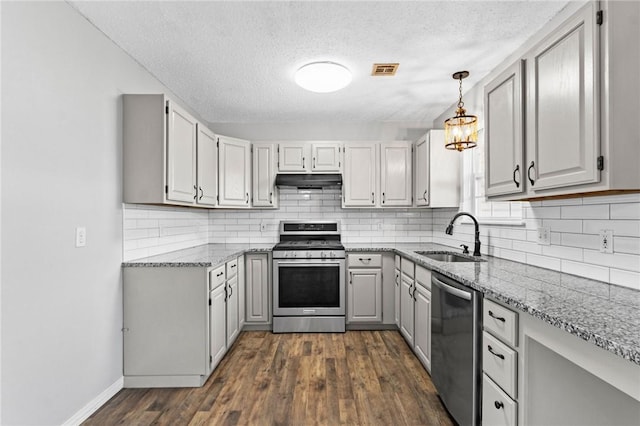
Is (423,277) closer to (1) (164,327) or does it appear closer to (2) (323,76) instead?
(2) (323,76)

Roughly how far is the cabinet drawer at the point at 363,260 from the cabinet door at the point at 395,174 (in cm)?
67

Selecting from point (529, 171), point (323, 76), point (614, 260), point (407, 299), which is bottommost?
point (407, 299)

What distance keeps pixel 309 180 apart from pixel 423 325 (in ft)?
6.55

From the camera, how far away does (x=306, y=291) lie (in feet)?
12.0

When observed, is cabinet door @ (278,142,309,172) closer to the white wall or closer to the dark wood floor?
the white wall

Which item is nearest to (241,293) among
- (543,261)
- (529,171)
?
(543,261)

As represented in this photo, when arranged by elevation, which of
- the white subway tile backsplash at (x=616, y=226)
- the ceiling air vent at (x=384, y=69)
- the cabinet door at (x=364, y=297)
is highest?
the ceiling air vent at (x=384, y=69)

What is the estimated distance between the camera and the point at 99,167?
223 centimetres

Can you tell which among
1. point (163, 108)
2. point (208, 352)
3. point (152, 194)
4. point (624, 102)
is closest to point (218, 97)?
point (163, 108)

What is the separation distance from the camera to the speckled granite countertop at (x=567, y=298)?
3.38ft

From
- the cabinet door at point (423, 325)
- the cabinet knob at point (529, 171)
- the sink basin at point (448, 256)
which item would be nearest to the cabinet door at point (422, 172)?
the sink basin at point (448, 256)

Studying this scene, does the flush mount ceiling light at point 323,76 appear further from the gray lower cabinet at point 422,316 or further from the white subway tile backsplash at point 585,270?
the white subway tile backsplash at point 585,270

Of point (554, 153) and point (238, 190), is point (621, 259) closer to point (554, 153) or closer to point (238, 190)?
point (554, 153)

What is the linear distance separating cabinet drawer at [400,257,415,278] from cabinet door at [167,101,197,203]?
6.93 feet
